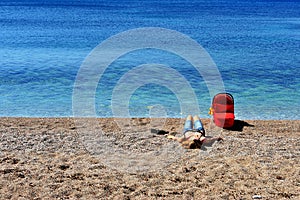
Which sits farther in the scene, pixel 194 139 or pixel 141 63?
pixel 141 63

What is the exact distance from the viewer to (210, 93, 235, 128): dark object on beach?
44.4 feet

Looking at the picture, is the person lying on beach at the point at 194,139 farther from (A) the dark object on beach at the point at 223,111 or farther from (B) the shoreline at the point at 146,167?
(A) the dark object on beach at the point at 223,111

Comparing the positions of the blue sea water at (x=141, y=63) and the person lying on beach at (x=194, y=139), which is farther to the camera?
the blue sea water at (x=141, y=63)

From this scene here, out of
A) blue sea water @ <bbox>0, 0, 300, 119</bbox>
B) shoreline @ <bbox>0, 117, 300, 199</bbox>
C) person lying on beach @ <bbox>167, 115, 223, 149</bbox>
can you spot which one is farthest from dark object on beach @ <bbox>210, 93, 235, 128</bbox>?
blue sea water @ <bbox>0, 0, 300, 119</bbox>

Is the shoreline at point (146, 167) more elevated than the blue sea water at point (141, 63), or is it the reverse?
the blue sea water at point (141, 63)

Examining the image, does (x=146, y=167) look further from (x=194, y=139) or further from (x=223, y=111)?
(x=223, y=111)

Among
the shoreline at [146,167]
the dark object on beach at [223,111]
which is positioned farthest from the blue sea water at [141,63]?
the shoreline at [146,167]

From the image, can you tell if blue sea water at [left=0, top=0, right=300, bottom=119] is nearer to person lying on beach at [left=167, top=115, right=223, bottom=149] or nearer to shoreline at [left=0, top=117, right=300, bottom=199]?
shoreline at [left=0, top=117, right=300, bottom=199]

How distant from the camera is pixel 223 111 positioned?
1408 centimetres

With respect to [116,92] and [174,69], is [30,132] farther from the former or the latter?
[174,69]

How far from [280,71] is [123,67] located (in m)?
11.2

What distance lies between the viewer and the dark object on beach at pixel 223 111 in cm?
1355

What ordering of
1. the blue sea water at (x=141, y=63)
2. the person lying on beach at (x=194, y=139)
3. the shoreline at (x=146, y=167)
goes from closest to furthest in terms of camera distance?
1. the shoreline at (x=146, y=167)
2. the person lying on beach at (x=194, y=139)
3. the blue sea water at (x=141, y=63)

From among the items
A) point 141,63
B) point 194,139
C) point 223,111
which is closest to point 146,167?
point 194,139
